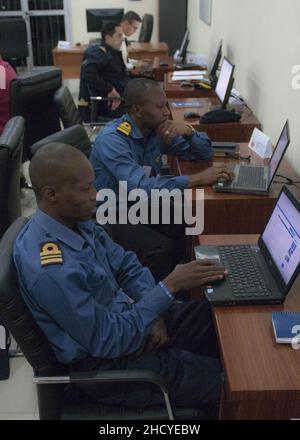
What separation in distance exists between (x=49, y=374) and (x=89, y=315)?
0.67 feet

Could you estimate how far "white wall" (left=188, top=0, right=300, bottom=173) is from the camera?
2.46 meters

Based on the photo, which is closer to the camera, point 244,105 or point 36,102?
point 36,102

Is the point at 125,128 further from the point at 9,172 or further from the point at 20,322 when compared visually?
the point at 20,322

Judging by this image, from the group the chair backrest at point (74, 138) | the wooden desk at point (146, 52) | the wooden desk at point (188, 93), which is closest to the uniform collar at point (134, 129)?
the chair backrest at point (74, 138)

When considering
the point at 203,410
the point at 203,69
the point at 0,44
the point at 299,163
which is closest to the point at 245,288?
the point at 203,410

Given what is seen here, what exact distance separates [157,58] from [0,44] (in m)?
2.41

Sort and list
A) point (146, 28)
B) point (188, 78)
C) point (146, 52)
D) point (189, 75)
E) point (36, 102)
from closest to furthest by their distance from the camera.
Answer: point (36, 102)
point (188, 78)
point (189, 75)
point (146, 52)
point (146, 28)

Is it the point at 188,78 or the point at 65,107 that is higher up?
the point at 65,107

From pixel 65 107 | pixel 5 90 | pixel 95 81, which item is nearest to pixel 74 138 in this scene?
pixel 65 107

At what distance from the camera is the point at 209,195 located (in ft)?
7.20

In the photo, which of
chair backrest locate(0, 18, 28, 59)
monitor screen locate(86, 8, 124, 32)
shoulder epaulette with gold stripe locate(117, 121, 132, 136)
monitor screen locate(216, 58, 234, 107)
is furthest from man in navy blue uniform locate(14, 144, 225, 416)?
chair backrest locate(0, 18, 28, 59)

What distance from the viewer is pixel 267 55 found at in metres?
2.95

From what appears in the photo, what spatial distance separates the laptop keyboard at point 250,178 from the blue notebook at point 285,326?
38.4 inches
